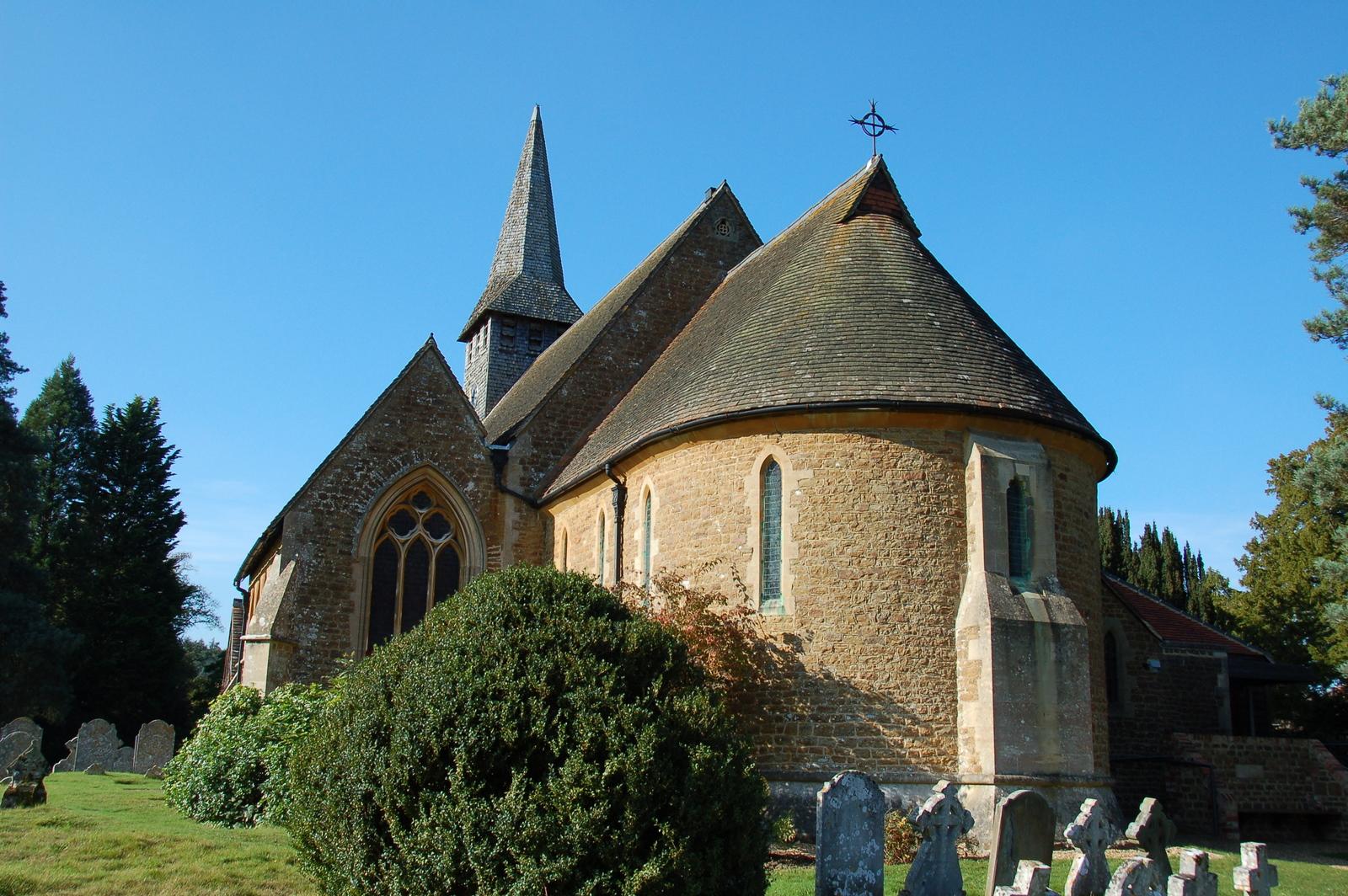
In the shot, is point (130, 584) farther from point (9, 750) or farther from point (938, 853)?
point (938, 853)

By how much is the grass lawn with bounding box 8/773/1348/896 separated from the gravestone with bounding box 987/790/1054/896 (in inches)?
35.8

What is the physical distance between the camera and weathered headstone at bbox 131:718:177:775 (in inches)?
1000

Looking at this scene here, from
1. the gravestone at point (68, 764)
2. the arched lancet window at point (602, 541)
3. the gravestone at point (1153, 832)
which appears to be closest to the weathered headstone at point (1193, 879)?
the gravestone at point (1153, 832)

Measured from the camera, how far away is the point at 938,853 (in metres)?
9.24

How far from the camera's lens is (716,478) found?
1555 centimetres

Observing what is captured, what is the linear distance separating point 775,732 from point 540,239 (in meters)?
24.3

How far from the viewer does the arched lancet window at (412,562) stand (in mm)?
19734

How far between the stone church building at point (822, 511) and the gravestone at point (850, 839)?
4.61 meters

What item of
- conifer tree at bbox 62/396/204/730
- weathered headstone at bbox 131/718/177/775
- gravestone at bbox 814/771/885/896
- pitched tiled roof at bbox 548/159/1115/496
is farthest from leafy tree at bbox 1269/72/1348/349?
conifer tree at bbox 62/396/204/730

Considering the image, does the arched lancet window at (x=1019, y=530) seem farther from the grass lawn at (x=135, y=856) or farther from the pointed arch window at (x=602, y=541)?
the grass lawn at (x=135, y=856)

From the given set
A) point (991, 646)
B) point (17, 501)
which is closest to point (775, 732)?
point (991, 646)

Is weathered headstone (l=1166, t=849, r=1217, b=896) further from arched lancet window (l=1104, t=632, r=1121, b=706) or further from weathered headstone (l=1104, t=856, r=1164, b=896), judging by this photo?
arched lancet window (l=1104, t=632, r=1121, b=706)

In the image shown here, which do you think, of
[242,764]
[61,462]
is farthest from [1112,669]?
[61,462]

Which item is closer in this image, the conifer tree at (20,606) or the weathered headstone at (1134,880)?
the weathered headstone at (1134,880)
